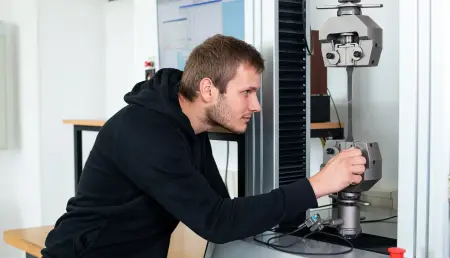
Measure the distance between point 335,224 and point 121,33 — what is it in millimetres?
2386

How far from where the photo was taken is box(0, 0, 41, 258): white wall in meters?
3.29

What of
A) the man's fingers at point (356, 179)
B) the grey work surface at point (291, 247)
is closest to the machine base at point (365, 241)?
the grey work surface at point (291, 247)

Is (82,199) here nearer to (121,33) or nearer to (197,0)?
(197,0)

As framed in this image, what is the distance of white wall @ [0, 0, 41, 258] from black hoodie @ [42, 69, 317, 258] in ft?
6.55

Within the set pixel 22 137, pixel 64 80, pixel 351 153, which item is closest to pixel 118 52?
pixel 64 80

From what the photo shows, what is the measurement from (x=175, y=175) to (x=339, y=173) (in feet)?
1.17

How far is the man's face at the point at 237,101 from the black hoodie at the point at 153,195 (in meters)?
0.09

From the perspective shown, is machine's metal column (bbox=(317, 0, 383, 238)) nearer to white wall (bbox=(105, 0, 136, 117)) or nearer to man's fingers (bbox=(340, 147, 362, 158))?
man's fingers (bbox=(340, 147, 362, 158))

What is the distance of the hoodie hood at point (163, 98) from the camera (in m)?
1.29

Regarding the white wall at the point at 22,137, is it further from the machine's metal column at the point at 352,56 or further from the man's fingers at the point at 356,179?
the man's fingers at the point at 356,179

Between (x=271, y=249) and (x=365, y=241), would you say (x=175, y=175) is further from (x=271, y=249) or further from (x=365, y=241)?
(x=365, y=241)

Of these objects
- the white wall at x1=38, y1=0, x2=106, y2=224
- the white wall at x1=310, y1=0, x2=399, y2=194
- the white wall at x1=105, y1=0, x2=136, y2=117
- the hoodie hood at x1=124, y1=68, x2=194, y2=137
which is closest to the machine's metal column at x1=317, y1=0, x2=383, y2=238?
the hoodie hood at x1=124, y1=68, x2=194, y2=137

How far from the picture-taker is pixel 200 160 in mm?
1465

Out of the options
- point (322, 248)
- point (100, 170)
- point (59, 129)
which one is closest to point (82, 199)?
point (100, 170)
